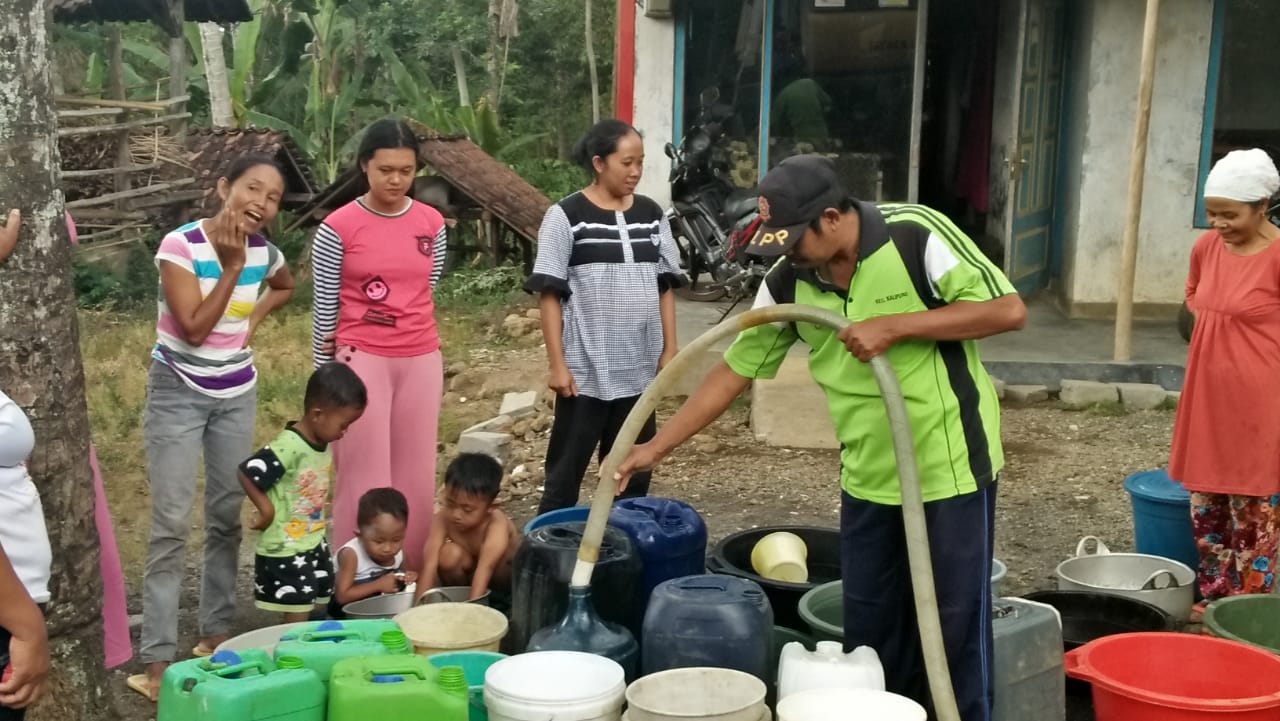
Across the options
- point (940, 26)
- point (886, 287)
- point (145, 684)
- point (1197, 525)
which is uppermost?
point (940, 26)

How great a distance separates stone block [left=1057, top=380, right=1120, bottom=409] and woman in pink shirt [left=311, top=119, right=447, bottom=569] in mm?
4506

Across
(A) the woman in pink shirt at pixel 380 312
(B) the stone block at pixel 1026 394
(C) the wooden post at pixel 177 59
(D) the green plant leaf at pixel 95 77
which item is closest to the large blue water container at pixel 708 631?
(A) the woman in pink shirt at pixel 380 312

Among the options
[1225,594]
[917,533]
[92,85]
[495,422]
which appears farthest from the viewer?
[92,85]

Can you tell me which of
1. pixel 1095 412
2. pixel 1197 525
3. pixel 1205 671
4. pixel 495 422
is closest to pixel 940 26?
pixel 1095 412

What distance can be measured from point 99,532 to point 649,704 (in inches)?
70.0

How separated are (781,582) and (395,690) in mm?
1456

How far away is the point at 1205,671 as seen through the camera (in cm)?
374

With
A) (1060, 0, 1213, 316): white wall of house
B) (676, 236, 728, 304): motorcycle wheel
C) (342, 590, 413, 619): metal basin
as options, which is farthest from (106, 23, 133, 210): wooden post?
(342, 590, 413, 619): metal basin

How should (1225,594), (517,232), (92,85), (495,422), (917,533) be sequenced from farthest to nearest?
(92,85), (517,232), (495,422), (1225,594), (917,533)

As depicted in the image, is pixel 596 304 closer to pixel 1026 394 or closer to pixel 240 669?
pixel 240 669

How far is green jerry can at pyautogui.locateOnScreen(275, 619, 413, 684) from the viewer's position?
309 centimetres

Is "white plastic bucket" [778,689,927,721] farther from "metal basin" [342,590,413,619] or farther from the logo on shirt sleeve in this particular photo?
the logo on shirt sleeve

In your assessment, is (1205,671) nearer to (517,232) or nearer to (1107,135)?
(1107,135)

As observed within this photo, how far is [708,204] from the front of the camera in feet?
31.9
